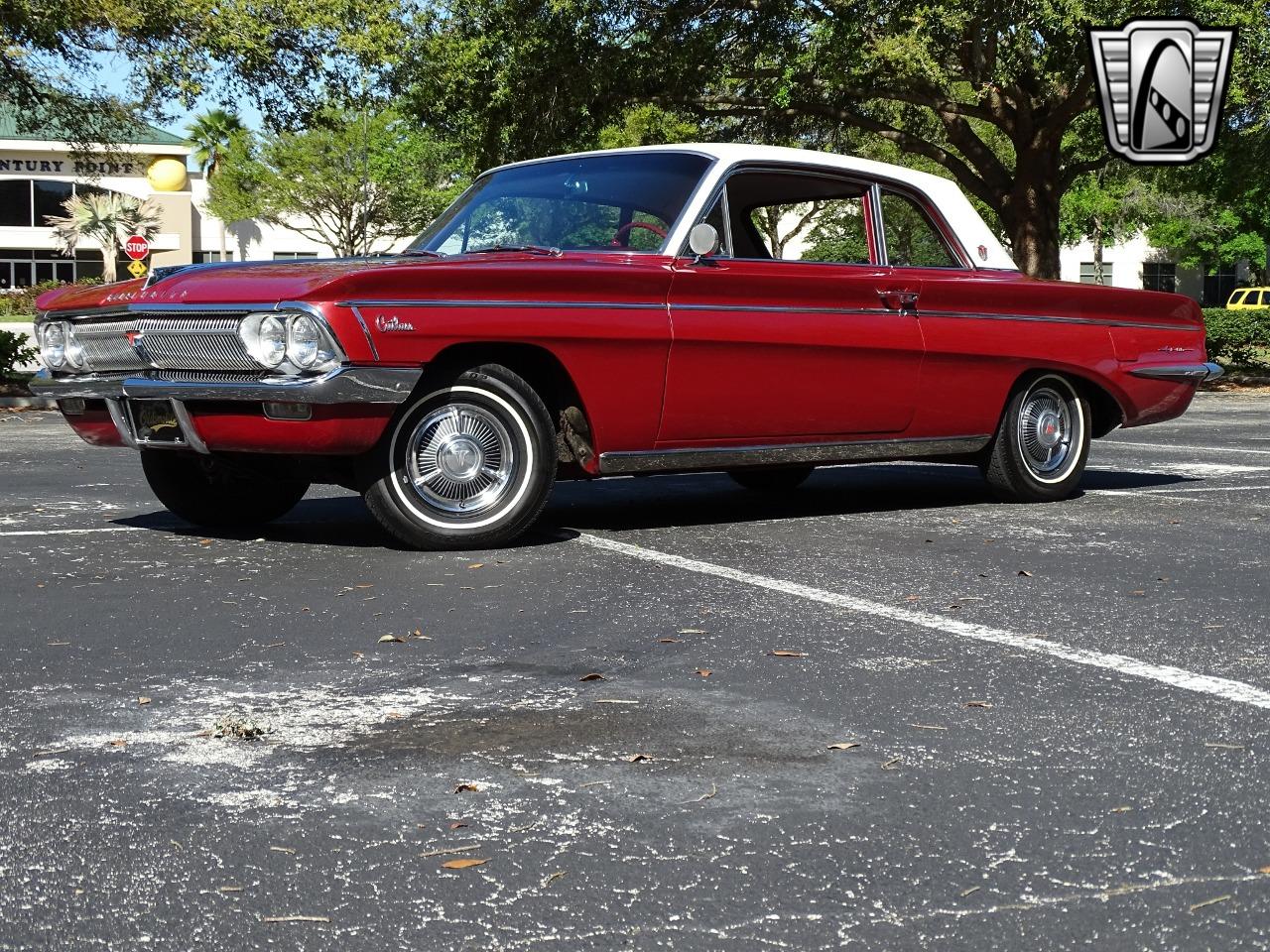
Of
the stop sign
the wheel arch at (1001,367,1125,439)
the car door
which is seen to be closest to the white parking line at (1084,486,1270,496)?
the wheel arch at (1001,367,1125,439)

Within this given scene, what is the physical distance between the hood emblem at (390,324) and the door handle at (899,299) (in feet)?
8.33

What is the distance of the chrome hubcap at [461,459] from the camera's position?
705cm

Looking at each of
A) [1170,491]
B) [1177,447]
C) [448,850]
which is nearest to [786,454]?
[1170,491]

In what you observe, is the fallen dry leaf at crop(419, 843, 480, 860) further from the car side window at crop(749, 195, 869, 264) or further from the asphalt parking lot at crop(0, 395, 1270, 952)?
the car side window at crop(749, 195, 869, 264)

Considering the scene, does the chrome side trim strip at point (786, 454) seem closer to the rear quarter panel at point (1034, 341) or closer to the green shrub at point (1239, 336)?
the rear quarter panel at point (1034, 341)

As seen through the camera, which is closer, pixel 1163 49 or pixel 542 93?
pixel 1163 49

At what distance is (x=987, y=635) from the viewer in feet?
17.9

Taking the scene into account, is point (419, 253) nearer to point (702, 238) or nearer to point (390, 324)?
point (390, 324)

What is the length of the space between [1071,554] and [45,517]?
15.5 feet

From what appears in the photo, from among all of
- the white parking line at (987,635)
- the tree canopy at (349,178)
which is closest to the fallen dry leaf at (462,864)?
the white parking line at (987,635)

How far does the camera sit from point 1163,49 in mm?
21469

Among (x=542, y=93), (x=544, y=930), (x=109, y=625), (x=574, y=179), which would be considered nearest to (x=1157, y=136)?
(x=542, y=93)

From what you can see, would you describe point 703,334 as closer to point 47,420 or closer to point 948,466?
point 948,466

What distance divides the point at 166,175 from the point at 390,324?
78762 millimetres
